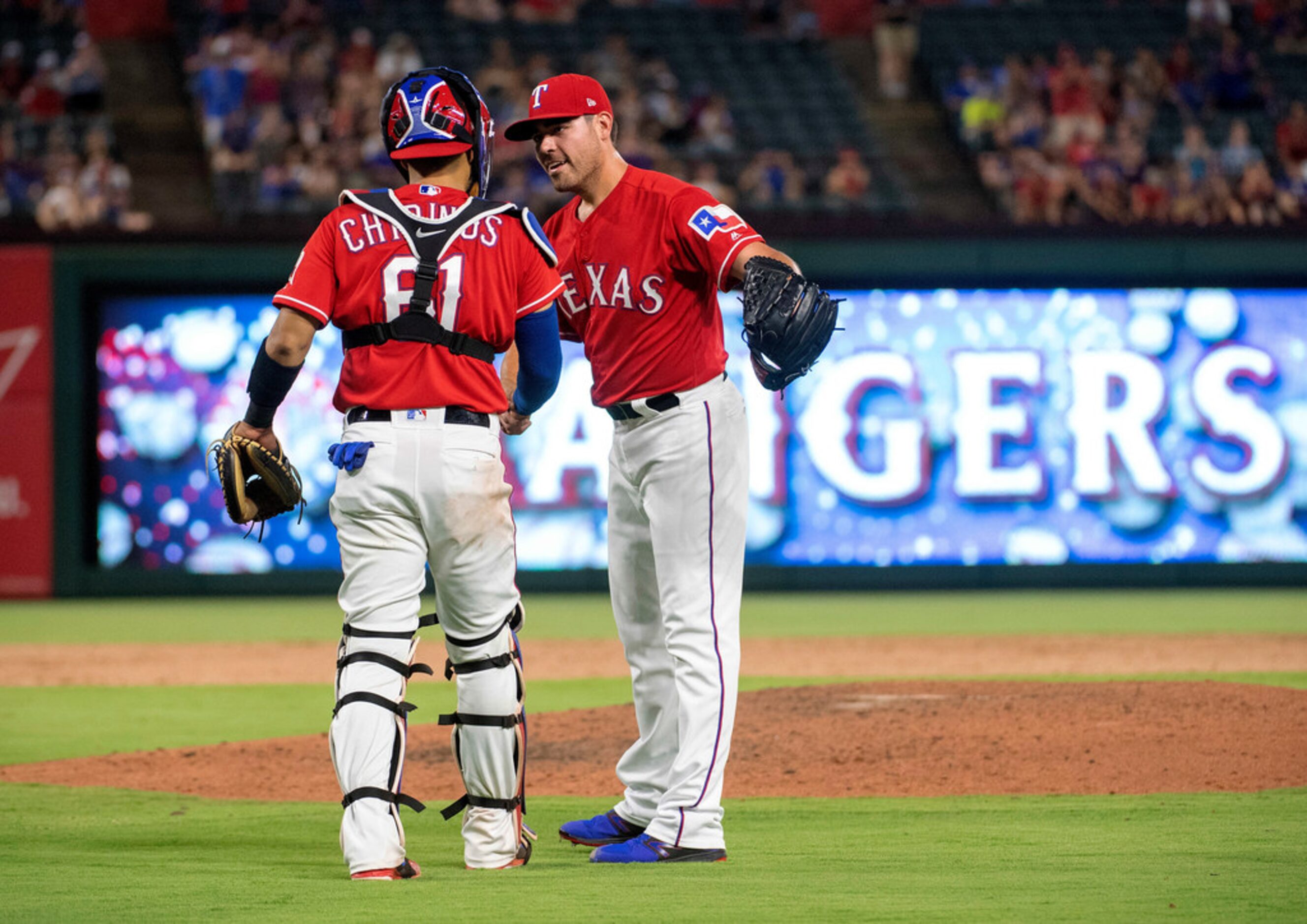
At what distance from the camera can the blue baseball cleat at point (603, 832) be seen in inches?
183

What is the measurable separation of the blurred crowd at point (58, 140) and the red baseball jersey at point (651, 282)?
1018 centimetres

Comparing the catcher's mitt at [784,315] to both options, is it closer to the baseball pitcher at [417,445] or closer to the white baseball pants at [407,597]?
the baseball pitcher at [417,445]

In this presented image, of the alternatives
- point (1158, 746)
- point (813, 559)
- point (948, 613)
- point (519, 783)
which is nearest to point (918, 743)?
point (1158, 746)

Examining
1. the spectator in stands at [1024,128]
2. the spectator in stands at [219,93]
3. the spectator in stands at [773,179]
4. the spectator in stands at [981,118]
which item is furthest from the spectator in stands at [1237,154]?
the spectator in stands at [219,93]

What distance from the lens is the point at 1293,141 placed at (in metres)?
17.1

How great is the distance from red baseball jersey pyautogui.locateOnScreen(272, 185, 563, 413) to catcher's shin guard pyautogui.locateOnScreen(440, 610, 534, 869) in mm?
613

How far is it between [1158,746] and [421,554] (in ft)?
10.8

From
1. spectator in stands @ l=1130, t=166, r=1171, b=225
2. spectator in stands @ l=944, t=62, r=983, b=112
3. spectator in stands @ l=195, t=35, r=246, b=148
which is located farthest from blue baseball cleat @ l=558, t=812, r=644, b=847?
spectator in stands @ l=944, t=62, r=983, b=112

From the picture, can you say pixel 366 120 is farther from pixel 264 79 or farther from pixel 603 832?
pixel 603 832

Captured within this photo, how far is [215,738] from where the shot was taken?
7.28 m

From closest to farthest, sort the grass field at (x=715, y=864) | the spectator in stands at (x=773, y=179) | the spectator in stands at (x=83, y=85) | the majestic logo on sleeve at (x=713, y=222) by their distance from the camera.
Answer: the grass field at (x=715, y=864)
the majestic logo on sleeve at (x=713, y=222)
the spectator in stands at (x=773, y=179)
the spectator in stands at (x=83, y=85)

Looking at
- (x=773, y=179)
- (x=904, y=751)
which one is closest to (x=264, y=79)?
(x=773, y=179)

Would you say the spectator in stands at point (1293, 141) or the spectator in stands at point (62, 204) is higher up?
the spectator in stands at point (1293, 141)

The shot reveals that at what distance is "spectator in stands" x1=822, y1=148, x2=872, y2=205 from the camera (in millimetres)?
15727
